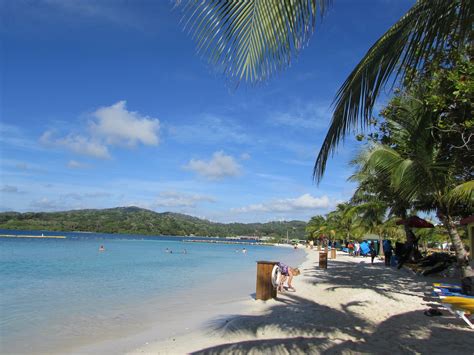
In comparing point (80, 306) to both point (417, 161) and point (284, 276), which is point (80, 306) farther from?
point (417, 161)

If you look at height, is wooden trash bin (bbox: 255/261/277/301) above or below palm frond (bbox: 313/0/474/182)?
below

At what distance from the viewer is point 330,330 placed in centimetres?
572

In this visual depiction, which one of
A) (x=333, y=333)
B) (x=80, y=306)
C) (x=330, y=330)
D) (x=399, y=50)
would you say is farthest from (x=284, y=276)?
(x=399, y=50)

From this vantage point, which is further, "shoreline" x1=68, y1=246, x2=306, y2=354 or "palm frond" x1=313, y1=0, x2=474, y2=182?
"shoreline" x1=68, y1=246, x2=306, y2=354

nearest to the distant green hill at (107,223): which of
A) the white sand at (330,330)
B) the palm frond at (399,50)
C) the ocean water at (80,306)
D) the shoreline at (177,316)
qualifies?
the ocean water at (80,306)

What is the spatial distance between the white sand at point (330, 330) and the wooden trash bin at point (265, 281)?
7.5 inches

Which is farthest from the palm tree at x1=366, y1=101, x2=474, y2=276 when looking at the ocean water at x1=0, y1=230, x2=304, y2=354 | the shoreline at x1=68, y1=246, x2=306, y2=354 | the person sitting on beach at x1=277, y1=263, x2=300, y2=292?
the ocean water at x1=0, y1=230, x2=304, y2=354

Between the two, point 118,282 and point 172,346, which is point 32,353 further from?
point 118,282

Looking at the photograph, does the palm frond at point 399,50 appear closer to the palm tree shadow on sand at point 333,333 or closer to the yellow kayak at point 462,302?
the palm tree shadow on sand at point 333,333

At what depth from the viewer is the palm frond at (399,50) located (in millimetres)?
2328

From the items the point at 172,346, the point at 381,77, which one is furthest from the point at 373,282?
the point at 381,77

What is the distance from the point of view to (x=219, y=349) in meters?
5.04

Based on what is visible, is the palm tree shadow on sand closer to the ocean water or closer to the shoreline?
the shoreline

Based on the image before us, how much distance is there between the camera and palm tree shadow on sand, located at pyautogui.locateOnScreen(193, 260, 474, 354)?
4.73 meters
